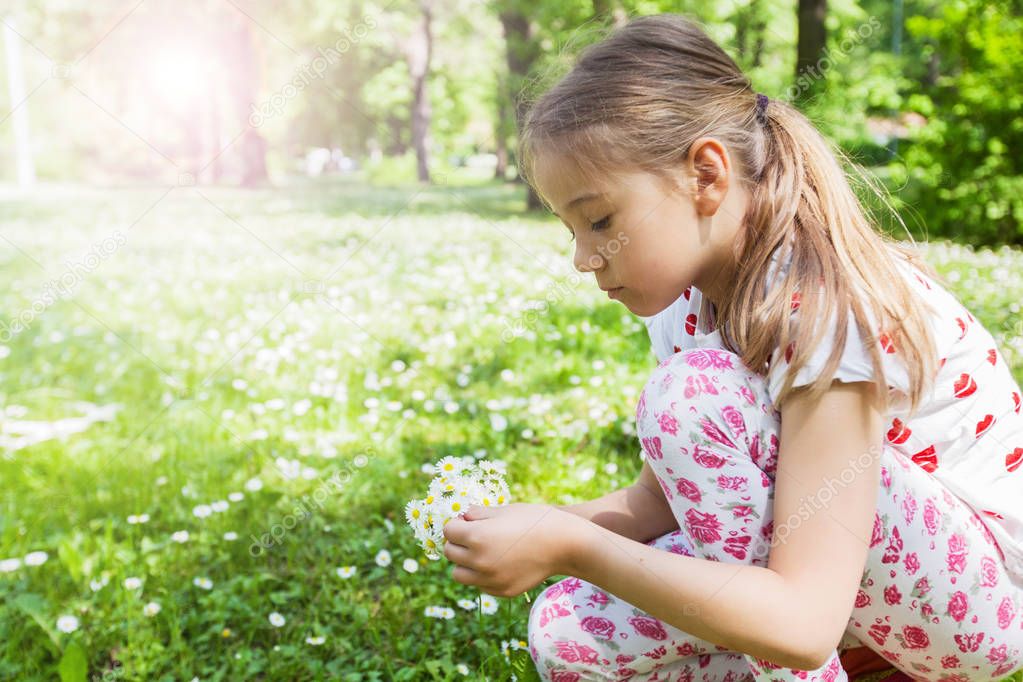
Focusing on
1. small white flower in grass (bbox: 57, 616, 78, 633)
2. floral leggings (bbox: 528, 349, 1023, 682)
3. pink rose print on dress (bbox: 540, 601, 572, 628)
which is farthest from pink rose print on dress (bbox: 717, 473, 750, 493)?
small white flower in grass (bbox: 57, 616, 78, 633)

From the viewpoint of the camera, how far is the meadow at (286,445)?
2.04 metres

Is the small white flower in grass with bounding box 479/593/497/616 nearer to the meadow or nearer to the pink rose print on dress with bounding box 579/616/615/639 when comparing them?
the meadow

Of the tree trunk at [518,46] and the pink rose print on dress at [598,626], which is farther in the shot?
the tree trunk at [518,46]

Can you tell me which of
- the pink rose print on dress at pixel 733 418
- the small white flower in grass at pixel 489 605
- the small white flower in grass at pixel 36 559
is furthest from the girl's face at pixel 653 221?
the small white flower in grass at pixel 36 559

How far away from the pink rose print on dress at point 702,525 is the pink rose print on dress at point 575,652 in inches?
13.5

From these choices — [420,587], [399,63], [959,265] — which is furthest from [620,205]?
[399,63]

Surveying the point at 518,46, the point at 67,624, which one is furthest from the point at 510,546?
the point at 518,46

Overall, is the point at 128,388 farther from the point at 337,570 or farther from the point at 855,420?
the point at 855,420

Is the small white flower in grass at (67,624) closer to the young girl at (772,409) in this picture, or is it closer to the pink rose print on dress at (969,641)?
the young girl at (772,409)

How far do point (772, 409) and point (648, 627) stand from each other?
0.49m

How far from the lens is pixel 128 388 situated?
12.5ft

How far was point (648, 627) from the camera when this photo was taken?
1599 mm

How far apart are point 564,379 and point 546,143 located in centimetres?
203

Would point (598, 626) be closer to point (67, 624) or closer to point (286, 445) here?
point (67, 624)
